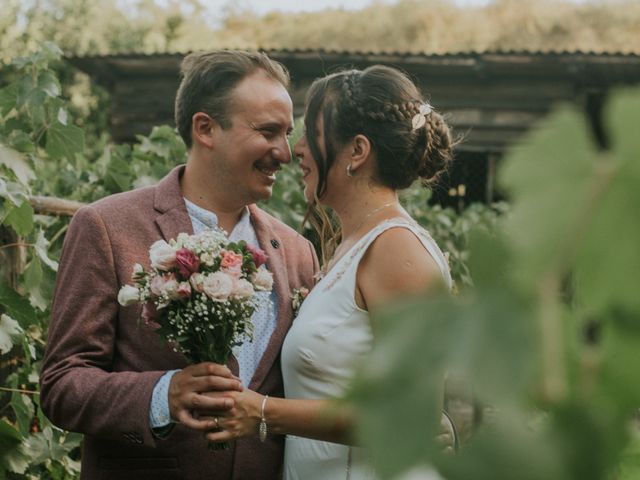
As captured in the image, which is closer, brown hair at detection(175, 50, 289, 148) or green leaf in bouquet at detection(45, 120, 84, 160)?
brown hair at detection(175, 50, 289, 148)

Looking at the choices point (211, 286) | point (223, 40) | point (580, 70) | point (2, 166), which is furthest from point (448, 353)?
point (223, 40)

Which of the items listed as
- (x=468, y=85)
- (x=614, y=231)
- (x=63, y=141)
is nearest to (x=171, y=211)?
(x=63, y=141)

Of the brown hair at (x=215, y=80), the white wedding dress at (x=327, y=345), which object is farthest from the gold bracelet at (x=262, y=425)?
the brown hair at (x=215, y=80)

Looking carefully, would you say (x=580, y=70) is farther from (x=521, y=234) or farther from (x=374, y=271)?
(x=521, y=234)

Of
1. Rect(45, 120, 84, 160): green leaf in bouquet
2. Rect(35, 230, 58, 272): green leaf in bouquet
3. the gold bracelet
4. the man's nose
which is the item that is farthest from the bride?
Rect(45, 120, 84, 160): green leaf in bouquet

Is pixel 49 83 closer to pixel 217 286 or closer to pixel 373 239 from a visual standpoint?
pixel 373 239

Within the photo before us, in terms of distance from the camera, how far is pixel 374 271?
2789 mm

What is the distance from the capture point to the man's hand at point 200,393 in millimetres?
2434

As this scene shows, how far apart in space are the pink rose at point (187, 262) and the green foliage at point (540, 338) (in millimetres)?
2128

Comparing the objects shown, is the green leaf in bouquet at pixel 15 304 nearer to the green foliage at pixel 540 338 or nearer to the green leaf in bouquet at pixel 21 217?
the green leaf in bouquet at pixel 21 217

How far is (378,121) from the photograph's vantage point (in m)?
3.01

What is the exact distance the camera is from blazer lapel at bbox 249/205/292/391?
292 centimetres

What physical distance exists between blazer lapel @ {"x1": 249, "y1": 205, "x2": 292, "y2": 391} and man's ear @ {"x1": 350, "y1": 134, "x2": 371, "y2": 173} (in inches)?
16.7

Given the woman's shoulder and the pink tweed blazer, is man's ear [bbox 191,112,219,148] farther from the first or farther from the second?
the woman's shoulder
